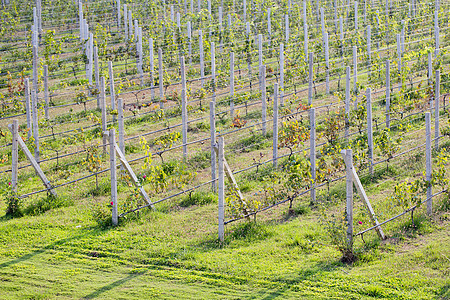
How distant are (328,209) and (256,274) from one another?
7.42 feet

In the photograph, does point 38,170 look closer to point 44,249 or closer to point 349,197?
point 44,249

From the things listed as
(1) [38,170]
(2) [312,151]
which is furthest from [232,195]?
(1) [38,170]

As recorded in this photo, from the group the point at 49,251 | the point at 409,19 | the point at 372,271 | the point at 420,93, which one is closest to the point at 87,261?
the point at 49,251

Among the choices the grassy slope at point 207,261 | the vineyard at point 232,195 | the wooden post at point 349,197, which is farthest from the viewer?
the wooden post at point 349,197

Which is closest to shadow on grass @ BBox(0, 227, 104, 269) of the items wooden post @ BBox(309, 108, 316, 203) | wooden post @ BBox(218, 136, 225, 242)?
wooden post @ BBox(218, 136, 225, 242)

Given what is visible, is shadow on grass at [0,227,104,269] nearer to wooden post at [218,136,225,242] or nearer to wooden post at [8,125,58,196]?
wooden post at [8,125,58,196]

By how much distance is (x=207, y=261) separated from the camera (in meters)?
7.07

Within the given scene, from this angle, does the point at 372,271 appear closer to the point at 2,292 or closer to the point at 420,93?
the point at 2,292

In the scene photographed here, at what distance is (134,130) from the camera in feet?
41.2

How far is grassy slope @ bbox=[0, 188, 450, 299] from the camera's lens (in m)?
6.39

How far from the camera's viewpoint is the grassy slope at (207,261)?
6.39 metres

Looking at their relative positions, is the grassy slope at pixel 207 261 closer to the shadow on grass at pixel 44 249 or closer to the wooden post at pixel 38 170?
the shadow on grass at pixel 44 249

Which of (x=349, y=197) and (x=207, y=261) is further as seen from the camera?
(x=207, y=261)

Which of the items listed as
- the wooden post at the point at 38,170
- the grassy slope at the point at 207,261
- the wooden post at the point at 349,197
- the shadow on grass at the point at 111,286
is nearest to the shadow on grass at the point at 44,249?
the grassy slope at the point at 207,261
